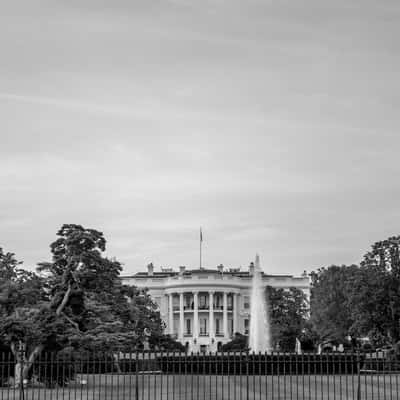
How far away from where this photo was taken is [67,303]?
144ft

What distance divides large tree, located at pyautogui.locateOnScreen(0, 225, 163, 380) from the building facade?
309ft

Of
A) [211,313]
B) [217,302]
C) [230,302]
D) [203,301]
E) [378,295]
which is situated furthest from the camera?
[230,302]

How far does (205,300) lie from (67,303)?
102 meters

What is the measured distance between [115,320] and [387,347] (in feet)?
93.0

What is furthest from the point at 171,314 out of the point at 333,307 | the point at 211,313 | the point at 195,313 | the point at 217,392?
the point at 217,392

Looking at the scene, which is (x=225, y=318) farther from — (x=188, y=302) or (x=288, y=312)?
(x=288, y=312)

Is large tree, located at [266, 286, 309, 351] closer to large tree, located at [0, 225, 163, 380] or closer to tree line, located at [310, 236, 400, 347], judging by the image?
tree line, located at [310, 236, 400, 347]

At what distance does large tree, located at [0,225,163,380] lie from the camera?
40.9 metres

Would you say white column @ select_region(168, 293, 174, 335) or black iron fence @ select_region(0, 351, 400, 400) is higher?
white column @ select_region(168, 293, 174, 335)

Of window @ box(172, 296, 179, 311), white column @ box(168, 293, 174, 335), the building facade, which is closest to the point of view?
the building facade

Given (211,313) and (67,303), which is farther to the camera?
(211,313)

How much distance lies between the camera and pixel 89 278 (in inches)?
1734

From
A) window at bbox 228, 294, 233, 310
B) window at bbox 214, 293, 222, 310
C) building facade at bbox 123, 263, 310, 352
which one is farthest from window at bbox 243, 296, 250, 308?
window at bbox 214, 293, 222, 310

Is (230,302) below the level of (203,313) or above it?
above
